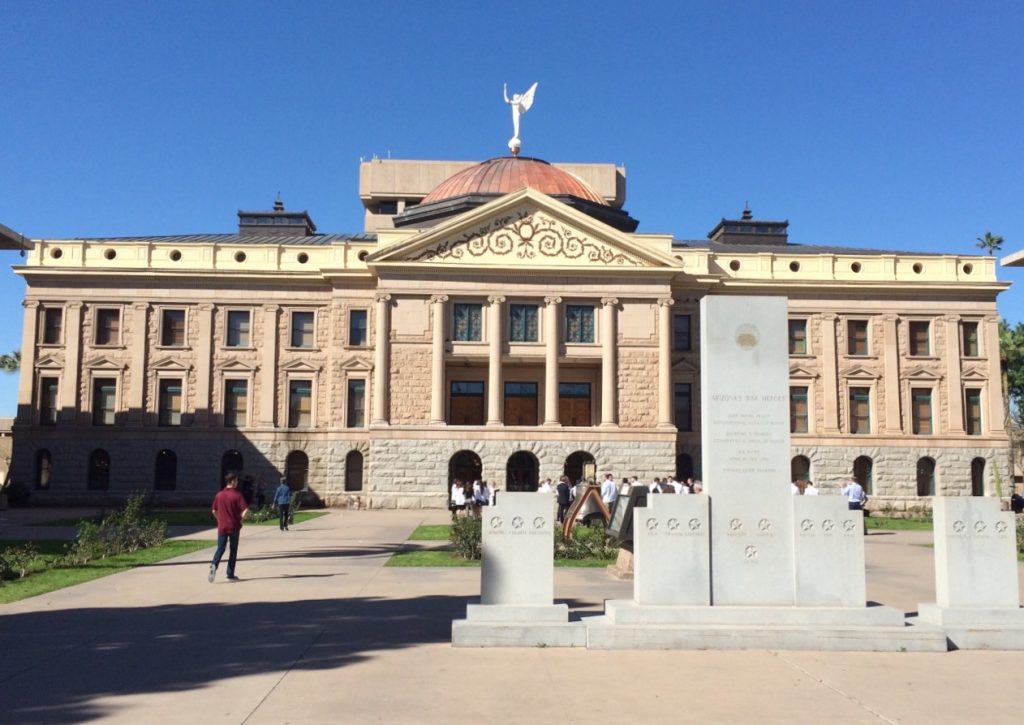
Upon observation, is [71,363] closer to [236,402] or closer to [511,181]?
[236,402]

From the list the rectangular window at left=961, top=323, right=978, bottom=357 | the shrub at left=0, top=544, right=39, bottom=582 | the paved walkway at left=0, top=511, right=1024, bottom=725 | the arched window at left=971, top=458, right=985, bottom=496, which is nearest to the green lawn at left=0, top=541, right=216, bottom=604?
the shrub at left=0, top=544, right=39, bottom=582

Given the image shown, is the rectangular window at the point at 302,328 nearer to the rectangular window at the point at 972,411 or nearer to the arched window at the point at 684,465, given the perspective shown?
the arched window at the point at 684,465

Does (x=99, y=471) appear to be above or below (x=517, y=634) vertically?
above

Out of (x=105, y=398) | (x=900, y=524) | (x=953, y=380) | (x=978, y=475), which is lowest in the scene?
(x=900, y=524)

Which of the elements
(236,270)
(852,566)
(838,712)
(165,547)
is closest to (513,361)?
(236,270)

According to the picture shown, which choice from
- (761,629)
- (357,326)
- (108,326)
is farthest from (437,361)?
(761,629)

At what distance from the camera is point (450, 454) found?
42.1 meters

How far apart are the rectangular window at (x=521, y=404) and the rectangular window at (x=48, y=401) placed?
23.8 m

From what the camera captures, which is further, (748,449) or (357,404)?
(357,404)

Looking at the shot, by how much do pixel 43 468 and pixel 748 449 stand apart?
4381cm

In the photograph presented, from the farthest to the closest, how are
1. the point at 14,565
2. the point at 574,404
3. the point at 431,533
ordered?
the point at 574,404
the point at 431,533
the point at 14,565

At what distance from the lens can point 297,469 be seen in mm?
45219

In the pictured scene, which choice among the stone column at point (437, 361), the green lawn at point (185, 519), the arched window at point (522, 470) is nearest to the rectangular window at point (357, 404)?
the stone column at point (437, 361)

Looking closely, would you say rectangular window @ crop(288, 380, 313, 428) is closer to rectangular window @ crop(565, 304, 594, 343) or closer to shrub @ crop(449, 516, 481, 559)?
rectangular window @ crop(565, 304, 594, 343)
